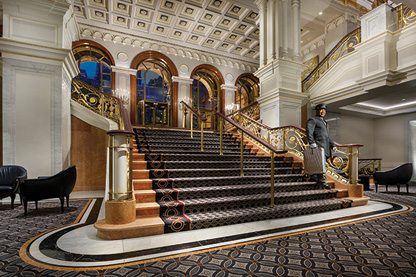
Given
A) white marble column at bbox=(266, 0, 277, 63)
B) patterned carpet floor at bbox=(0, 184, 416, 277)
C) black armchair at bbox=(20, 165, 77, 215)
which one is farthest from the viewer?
white marble column at bbox=(266, 0, 277, 63)

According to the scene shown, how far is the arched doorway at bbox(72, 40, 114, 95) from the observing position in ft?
33.1

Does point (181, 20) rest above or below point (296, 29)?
above

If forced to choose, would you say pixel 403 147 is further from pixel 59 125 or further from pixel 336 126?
pixel 59 125

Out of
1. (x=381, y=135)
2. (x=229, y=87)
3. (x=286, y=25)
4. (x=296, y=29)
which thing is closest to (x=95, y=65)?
(x=229, y=87)

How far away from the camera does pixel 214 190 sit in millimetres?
Result: 3928

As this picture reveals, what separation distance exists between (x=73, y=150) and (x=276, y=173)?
563 centimetres

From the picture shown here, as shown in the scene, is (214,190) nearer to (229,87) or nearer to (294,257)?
(294,257)

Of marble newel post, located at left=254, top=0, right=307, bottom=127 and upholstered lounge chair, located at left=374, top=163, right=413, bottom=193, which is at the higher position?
marble newel post, located at left=254, top=0, right=307, bottom=127

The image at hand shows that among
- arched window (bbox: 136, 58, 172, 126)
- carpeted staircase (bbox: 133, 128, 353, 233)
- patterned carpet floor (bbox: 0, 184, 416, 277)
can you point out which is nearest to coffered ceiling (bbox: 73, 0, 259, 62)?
arched window (bbox: 136, 58, 172, 126)

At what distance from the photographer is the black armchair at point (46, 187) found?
396 cm

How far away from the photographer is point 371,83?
6969 millimetres

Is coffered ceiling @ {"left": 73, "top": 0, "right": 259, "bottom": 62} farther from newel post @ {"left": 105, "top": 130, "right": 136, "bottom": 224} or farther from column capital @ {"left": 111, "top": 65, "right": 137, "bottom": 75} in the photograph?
newel post @ {"left": 105, "top": 130, "right": 136, "bottom": 224}

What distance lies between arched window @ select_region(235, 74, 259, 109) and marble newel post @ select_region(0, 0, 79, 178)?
9488mm

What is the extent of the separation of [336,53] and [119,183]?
8842 millimetres
